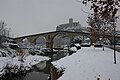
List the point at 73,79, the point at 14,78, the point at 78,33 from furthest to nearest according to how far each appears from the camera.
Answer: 1. the point at 78,33
2. the point at 14,78
3. the point at 73,79

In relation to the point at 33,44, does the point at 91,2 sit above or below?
above

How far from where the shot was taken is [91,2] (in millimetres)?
5031

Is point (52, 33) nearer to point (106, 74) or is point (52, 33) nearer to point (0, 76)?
point (0, 76)

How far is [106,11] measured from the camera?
4910 millimetres

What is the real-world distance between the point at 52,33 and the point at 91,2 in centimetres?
8165

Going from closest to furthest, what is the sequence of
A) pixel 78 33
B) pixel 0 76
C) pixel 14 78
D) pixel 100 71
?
pixel 100 71 → pixel 0 76 → pixel 14 78 → pixel 78 33

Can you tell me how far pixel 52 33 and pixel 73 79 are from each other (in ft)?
245

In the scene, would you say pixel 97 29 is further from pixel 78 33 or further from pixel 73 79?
pixel 78 33

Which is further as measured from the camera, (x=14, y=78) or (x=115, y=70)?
(x=14, y=78)

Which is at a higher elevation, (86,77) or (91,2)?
(91,2)

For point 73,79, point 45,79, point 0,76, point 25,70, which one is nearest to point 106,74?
point 73,79

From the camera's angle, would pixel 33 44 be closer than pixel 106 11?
No

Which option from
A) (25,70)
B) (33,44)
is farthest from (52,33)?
(25,70)

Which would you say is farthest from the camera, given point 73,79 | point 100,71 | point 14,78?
point 14,78
